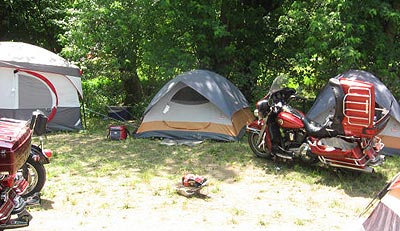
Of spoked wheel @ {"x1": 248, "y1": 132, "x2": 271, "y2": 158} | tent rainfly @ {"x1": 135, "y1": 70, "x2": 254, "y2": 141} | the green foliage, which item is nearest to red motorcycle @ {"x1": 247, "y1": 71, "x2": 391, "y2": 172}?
spoked wheel @ {"x1": 248, "y1": 132, "x2": 271, "y2": 158}

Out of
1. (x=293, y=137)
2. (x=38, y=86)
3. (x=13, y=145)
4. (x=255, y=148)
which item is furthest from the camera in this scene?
(x=38, y=86)

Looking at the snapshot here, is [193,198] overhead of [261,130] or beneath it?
beneath

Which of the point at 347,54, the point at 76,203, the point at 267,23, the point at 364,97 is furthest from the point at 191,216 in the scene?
the point at 267,23

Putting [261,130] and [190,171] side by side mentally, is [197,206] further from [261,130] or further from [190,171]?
[261,130]

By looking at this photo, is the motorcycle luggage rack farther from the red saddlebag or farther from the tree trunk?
the tree trunk

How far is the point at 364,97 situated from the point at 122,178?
3.29m

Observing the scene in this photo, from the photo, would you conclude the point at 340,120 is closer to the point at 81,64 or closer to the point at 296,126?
the point at 296,126

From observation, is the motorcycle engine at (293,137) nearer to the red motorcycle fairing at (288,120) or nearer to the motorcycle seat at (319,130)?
the red motorcycle fairing at (288,120)

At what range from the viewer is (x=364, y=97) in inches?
208

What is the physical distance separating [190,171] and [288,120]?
1592mm

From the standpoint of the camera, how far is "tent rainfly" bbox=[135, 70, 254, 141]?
7919 mm

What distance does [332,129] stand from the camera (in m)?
5.59

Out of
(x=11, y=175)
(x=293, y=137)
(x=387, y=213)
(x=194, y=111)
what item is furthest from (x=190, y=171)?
(x=387, y=213)

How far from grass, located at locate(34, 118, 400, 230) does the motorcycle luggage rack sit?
0.86 metres
